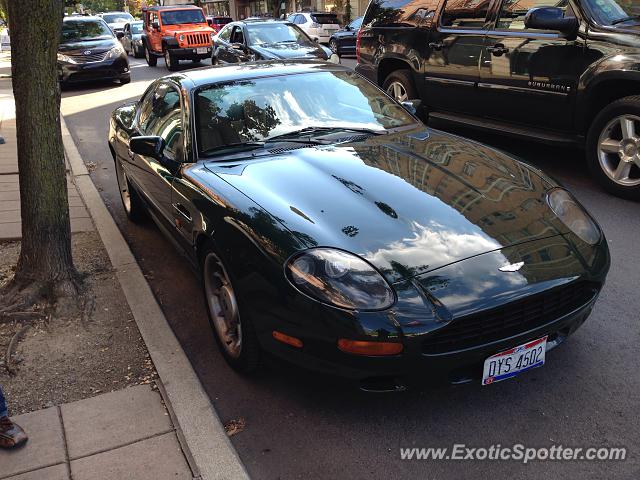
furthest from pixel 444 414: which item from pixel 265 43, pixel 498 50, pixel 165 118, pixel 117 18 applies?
pixel 117 18

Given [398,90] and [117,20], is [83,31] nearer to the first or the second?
[398,90]

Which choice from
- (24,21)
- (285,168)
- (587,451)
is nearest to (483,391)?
(587,451)

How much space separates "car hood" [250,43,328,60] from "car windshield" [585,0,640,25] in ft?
24.5

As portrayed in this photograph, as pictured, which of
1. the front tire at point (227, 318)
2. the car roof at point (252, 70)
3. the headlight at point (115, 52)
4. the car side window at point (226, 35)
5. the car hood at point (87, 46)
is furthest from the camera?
the headlight at point (115, 52)

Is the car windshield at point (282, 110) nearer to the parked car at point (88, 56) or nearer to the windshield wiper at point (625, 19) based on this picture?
the windshield wiper at point (625, 19)

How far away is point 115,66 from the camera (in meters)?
16.4

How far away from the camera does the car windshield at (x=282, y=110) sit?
13.5 ft

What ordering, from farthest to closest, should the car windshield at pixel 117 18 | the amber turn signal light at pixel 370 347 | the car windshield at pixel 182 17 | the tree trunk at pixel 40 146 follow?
the car windshield at pixel 117 18, the car windshield at pixel 182 17, the tree trunk at pixel 40 146, the amber turn signal light at pixel 370 347

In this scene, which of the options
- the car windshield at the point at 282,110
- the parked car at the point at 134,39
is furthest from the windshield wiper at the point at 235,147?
the parked car at the point at 134,39

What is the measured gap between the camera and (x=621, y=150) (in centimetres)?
557

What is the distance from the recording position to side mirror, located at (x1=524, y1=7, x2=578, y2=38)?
18.4 ft

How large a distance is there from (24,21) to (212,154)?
1391 millimetres

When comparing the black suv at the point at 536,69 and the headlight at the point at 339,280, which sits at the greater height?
the black suv at the point at 536,69

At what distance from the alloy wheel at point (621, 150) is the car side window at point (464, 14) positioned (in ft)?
6.32
